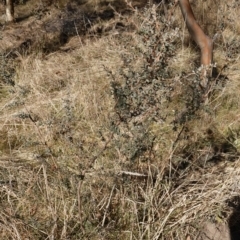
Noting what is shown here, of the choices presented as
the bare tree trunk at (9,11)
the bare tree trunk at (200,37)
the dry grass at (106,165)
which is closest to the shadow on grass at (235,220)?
the dry grass at (106,165)

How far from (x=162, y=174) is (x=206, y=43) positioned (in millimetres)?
1344

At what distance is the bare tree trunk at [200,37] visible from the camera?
3324 millimetres

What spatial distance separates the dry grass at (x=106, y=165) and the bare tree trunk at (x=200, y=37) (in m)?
0.36

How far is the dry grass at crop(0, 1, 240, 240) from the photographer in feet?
8.04

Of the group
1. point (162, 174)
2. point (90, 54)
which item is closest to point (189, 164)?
point (162, 174)

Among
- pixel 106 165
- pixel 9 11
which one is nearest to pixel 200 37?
pixel 106 165

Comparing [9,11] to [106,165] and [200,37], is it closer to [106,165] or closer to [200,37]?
[200,37]

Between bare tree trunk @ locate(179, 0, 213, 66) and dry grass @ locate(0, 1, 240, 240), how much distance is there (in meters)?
0.36

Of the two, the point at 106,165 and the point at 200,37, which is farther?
the point at 200,37

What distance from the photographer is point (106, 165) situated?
9.58ft

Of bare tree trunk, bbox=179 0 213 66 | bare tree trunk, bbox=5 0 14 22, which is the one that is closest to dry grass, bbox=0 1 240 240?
bare tree trunk, bbox=179 0 213 66

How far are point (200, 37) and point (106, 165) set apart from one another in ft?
4.73

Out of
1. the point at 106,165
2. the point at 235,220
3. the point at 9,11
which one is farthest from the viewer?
the point at 9,11

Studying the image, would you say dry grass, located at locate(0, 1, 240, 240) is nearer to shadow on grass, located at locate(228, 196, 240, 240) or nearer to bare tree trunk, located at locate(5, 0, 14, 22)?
shadow on grass, located at locate(228, 196, 240, 240)
